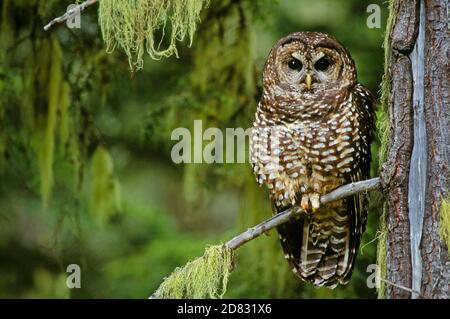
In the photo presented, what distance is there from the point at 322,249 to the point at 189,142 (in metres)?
1.37

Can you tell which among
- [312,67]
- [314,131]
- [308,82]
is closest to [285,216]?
[314,131]

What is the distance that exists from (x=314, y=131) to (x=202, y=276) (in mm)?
1234

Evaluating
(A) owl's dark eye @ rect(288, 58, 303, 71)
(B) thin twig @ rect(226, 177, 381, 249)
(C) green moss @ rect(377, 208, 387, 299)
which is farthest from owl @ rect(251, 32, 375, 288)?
(C) green moss @ rect(377, 208, 387, 299)

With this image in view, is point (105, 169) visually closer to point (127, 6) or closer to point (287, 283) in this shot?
point (287, 283)

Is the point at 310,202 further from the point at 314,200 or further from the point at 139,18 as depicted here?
the point at 139,18

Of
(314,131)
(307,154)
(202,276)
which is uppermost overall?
(314,131)

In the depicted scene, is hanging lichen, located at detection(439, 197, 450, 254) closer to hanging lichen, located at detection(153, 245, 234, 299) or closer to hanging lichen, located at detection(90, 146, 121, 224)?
hanging lichen, located at detection(153, 245, 234, 299)

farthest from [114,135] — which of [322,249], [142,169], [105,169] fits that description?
[322,249]

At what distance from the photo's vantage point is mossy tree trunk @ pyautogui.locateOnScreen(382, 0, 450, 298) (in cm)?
392

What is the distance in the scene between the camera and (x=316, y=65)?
5.21 meters

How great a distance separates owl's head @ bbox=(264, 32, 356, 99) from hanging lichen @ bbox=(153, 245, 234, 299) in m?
1.31

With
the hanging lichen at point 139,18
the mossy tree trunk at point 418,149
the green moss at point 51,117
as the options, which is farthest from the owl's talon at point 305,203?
the green moss at point 51,117

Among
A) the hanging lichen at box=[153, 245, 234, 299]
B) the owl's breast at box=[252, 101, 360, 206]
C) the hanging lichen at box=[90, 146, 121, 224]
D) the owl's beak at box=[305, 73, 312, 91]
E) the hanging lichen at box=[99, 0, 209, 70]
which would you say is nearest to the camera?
the hanging lichen at box=[153, 245, 234, 299]

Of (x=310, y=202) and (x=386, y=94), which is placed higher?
(x=386, y=94)
